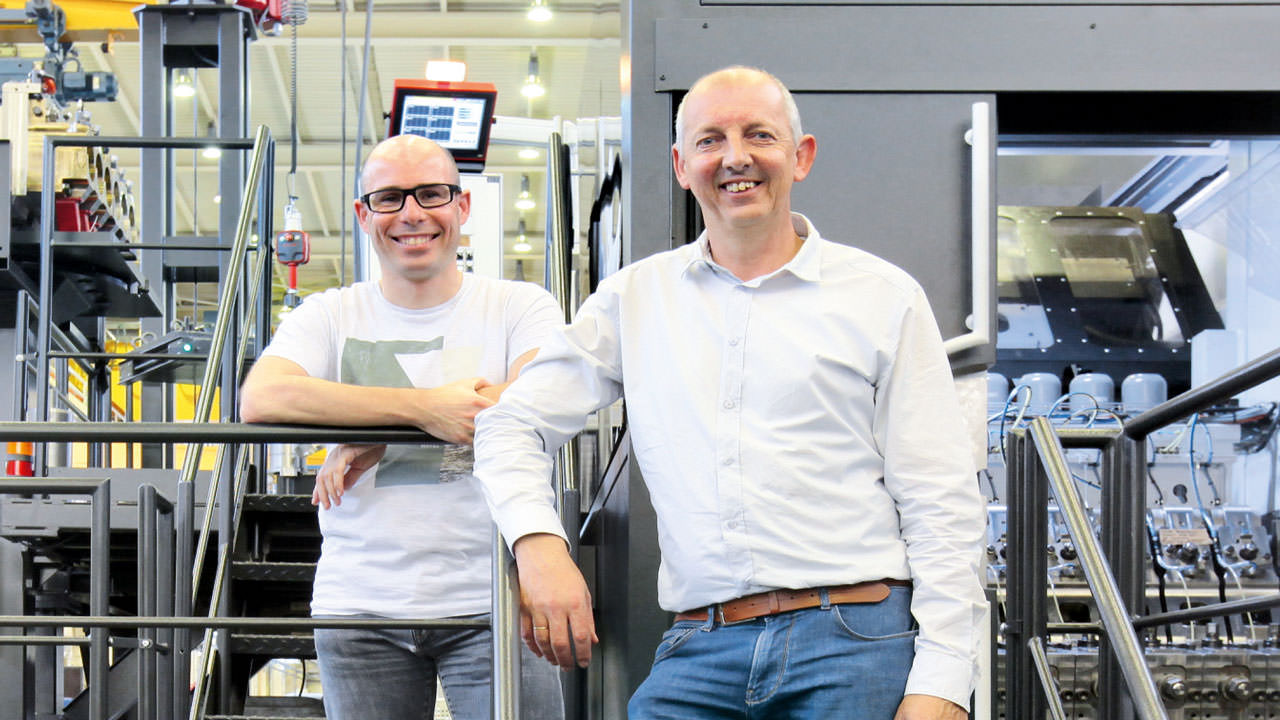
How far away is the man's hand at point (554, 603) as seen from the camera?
73.8 inches

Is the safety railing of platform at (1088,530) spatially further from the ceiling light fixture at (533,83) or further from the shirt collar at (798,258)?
the ceiling light fixture at (533,83)

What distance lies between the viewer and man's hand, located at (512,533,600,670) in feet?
6.15

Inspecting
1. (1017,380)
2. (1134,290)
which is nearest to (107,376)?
(1017,380)

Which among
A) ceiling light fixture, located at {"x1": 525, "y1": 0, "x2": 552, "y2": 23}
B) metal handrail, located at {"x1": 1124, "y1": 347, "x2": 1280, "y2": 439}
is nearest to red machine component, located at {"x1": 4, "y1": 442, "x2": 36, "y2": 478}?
metal handrail, located at {"x1": 1124, "y1": 347, "x2": 1280, "y2": 439}

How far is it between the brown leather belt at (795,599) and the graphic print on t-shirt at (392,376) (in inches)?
30.7

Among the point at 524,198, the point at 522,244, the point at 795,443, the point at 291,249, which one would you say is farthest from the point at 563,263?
the point at 522,244

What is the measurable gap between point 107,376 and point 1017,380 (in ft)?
15.0

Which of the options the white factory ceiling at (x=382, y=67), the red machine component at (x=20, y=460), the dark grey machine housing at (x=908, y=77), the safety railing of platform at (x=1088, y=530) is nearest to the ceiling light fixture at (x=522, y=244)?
the white factory ceiling at (x=382, y=67)

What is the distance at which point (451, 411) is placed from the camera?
2318mm

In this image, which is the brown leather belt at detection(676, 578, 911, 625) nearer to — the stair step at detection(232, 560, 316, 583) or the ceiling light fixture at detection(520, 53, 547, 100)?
the stair step at detection(232, 560, 316, 583)

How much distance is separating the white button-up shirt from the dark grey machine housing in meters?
1.27

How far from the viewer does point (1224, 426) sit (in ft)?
18.2

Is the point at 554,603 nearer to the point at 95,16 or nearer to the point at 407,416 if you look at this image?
the point at 407,416

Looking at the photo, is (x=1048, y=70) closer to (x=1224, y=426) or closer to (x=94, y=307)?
(x=1224, y=426)
